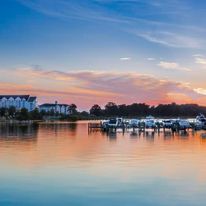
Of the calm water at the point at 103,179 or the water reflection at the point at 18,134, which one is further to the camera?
the water reflection at the point at 18,134

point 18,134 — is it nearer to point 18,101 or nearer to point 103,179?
point 103,179

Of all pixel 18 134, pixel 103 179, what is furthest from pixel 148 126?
pixel 103 179

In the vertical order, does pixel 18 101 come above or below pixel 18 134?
above

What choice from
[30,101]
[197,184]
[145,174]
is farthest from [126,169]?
[30,101]

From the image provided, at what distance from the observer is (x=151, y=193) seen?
57.9ft

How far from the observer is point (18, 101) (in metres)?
184

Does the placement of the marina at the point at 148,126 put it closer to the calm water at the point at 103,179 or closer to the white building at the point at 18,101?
the calm water at the point at 103,179

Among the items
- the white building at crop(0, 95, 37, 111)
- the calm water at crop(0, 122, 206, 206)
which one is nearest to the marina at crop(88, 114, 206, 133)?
the calm water at crop(0, 122, 206, 206)

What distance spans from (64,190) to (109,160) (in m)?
9.60

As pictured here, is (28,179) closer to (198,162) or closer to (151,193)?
(151,193)

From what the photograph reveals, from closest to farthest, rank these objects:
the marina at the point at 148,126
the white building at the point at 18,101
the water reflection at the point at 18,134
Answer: the water reflection at the point at 18,134 < the marina at the point at 148,126 < the white building at the point at 18,101

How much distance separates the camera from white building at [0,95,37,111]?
183 metres

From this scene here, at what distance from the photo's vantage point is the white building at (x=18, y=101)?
600 feet

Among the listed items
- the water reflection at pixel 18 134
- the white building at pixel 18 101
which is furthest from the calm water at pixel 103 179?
the white building at pixel 18 101
